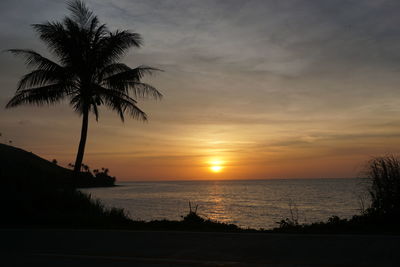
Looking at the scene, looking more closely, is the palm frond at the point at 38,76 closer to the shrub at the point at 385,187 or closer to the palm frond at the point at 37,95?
the palm frond at the point at 37,95

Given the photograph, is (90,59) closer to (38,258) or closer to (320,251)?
(38,258)

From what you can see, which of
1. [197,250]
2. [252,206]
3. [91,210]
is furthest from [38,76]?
[252,206]

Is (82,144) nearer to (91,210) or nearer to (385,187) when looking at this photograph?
(91,210)

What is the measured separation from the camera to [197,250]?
7.16 meters

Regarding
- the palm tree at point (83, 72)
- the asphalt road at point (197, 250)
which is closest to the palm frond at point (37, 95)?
the palm tree at point (83, 72)

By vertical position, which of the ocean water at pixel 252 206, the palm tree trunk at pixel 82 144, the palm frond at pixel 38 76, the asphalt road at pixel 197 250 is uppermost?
the palm frond at pixel 38 76

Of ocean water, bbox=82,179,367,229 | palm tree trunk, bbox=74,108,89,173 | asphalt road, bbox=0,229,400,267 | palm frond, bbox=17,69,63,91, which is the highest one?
palm frond, bbox=17,69,63,91

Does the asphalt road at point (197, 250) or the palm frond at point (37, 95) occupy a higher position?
the palm frond at point (37, 95)

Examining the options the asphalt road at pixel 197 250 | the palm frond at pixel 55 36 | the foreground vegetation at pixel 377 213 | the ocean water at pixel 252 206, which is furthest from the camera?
the ocean water at pixel 252 206

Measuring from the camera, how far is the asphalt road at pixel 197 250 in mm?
6262

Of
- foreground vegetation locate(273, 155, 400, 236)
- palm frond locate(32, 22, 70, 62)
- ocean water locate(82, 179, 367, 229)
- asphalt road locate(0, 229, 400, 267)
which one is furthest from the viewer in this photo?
ocean water locate(82, 179, 367, 229)

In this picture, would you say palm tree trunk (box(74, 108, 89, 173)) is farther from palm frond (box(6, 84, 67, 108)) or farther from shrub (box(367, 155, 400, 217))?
shrub (box(367, 155, 400, 217))

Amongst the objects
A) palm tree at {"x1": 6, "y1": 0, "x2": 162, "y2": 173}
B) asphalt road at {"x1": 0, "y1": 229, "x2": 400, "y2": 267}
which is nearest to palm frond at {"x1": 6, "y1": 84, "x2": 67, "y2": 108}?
palm tree at {"x1": 6, "y1": 0, "x2": 162, "y2": 173}

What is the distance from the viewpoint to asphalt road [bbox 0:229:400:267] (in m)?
6.26
